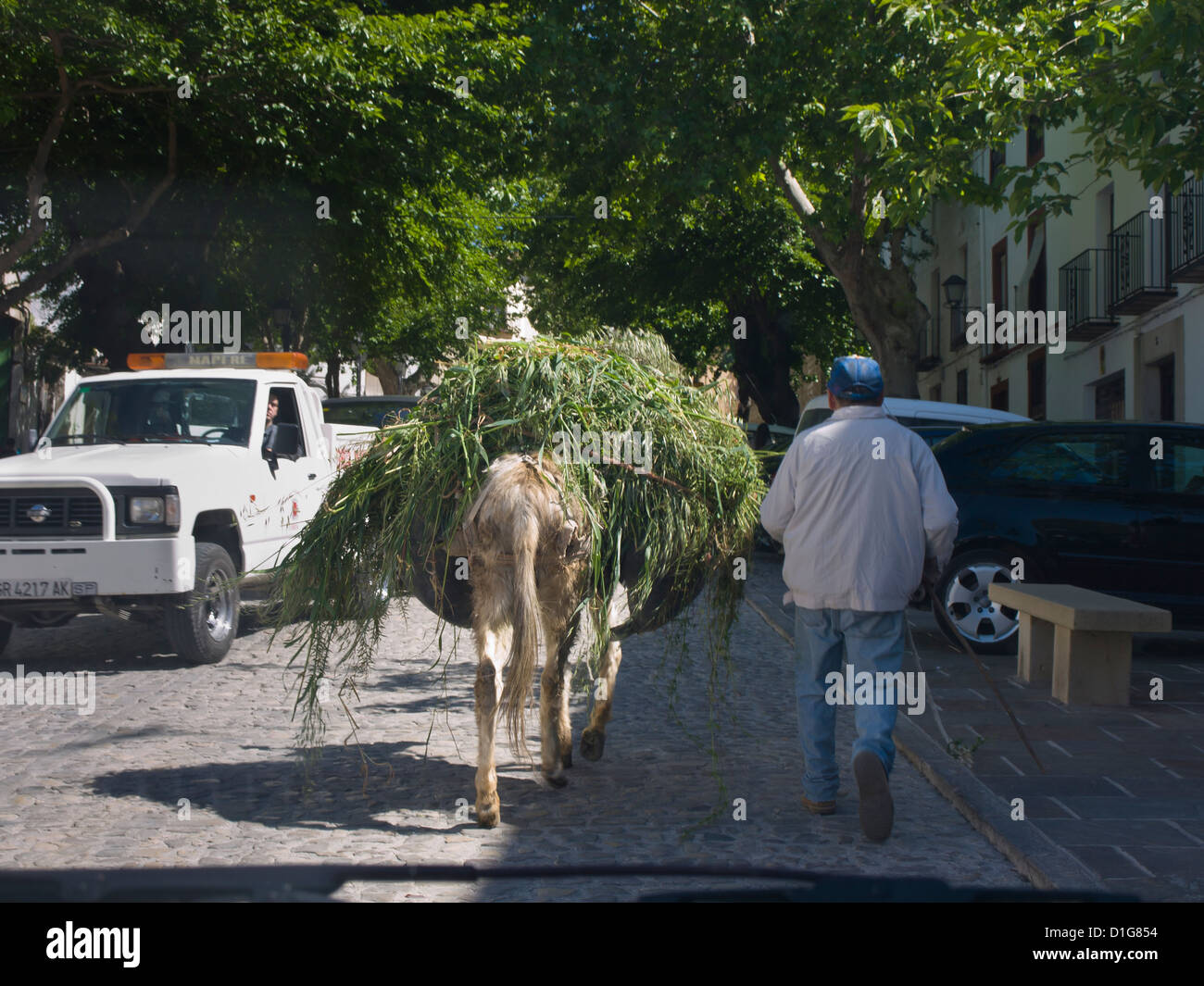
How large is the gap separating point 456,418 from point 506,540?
700 mm

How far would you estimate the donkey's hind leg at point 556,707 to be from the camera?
556 centimetres

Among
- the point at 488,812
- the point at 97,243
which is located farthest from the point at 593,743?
the point at 97,243

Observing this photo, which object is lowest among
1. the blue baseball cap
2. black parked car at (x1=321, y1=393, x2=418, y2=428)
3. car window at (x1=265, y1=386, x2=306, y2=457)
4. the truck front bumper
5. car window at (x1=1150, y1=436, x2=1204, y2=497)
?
the truck front bumper

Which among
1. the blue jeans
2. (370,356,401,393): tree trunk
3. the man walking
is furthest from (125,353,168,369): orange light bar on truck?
(370,356,401,393): tree trunk

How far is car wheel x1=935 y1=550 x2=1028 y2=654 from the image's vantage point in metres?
10.1

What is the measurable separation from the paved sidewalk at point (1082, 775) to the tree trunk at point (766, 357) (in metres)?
21.7

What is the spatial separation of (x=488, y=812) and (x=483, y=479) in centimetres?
134

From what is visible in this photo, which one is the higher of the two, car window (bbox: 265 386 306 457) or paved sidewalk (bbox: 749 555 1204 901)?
car window (bbox: 265 386 306 457)

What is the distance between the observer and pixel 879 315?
19234 mm

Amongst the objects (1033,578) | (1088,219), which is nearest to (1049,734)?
(1033,578)

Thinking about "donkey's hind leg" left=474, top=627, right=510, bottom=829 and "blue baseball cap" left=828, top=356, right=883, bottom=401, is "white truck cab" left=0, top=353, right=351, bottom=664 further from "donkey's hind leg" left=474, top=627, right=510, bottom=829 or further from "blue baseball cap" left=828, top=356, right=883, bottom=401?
"blue baseball cap" left=828, top=356, right=883, bottom=401

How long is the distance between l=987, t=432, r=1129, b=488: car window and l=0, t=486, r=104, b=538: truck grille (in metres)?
6.76

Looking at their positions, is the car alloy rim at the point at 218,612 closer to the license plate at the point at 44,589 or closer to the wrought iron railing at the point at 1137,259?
the license plate at the point at 44,589

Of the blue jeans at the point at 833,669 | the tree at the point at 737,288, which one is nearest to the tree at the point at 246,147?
the tree at the point at 737,288
